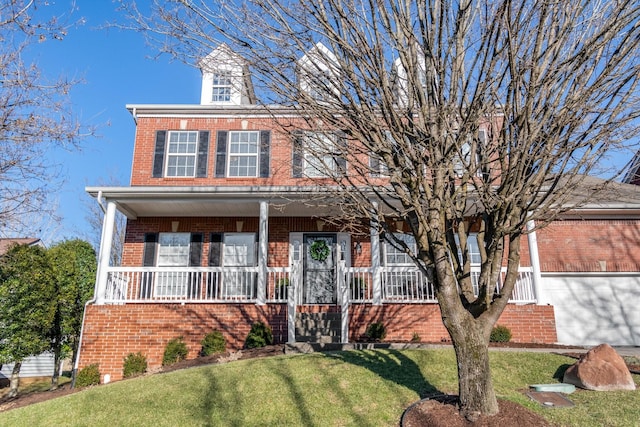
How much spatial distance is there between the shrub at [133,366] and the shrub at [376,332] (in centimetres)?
473

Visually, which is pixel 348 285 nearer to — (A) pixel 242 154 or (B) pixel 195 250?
(B) pixel 195 250

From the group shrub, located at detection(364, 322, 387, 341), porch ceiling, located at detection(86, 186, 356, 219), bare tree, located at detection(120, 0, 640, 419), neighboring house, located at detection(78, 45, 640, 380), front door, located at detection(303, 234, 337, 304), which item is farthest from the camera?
front door, located at detection(303, 234, 337, 304)

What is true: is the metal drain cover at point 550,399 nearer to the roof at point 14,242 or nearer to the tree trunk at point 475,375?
the tree trunk at point 475,375

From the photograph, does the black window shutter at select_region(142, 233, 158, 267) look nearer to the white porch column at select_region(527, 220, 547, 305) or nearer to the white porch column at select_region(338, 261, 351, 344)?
the white porch column at select_region(338, 261, 351, 344)

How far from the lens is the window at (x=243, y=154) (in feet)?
40.7

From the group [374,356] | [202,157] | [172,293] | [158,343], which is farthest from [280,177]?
[374,356]

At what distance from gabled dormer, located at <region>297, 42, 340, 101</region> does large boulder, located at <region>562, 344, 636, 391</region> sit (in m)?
5.24

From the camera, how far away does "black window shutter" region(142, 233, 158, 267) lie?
11.6 metres

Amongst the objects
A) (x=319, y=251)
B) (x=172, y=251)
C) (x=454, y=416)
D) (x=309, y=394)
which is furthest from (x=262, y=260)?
(x=454, y=416)

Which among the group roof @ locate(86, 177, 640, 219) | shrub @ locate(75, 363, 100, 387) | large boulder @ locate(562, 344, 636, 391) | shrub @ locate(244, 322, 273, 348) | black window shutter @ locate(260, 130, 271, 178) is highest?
black window shutter @ locate(260, 130, 271, 178)

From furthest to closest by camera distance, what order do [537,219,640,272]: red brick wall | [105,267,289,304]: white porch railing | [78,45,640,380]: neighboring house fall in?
1. [537,219,640,272]: red brick wall
2. [105,267,289,304]: white porch railing
3. [78,45,640,380]: neighboring house

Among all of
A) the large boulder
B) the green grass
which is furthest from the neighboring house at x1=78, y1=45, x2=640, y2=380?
the large boulder

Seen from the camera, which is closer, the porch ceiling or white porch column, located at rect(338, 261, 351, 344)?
white porch column, located at rect(338, 261, 351, 344)

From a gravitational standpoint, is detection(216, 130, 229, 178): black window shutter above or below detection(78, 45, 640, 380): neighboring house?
above
